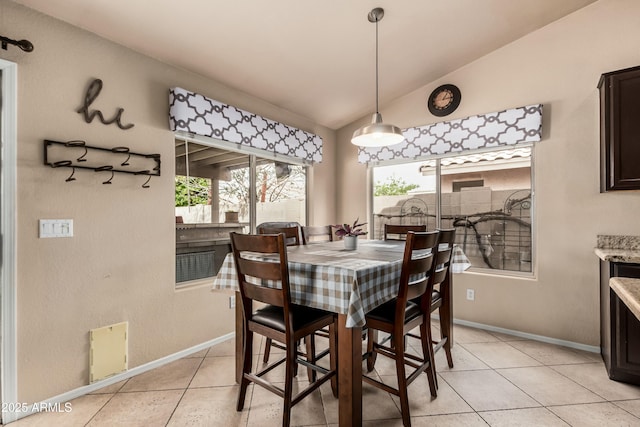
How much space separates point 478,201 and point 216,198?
2707 mm

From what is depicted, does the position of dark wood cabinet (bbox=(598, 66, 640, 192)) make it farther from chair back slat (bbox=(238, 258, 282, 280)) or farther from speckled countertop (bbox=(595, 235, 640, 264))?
chair back slat (bbox=(238, 258, 282, 280))

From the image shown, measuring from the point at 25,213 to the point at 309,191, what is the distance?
2.75 m

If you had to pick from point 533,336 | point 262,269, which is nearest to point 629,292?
point 262,269

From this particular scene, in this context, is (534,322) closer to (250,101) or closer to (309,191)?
(309,191)

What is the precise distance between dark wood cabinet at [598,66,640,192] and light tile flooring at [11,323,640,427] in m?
1.43

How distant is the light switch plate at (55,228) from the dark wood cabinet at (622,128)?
377 centimetres

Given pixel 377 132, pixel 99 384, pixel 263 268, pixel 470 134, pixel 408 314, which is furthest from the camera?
pixel 470 134

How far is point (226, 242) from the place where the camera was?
3.08 meters

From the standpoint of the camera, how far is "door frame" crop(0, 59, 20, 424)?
173cm

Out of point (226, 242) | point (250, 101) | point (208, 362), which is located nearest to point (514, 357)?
point (208, 362)

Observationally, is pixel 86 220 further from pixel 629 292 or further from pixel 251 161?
pixel 629 292

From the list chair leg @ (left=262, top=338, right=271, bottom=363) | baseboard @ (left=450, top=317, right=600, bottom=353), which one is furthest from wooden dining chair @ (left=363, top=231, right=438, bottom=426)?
baseboard @ (left=450, top=317, right=600, bottom=353)

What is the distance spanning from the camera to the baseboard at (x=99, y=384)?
182 centimetres

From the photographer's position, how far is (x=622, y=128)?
227 centimetres
